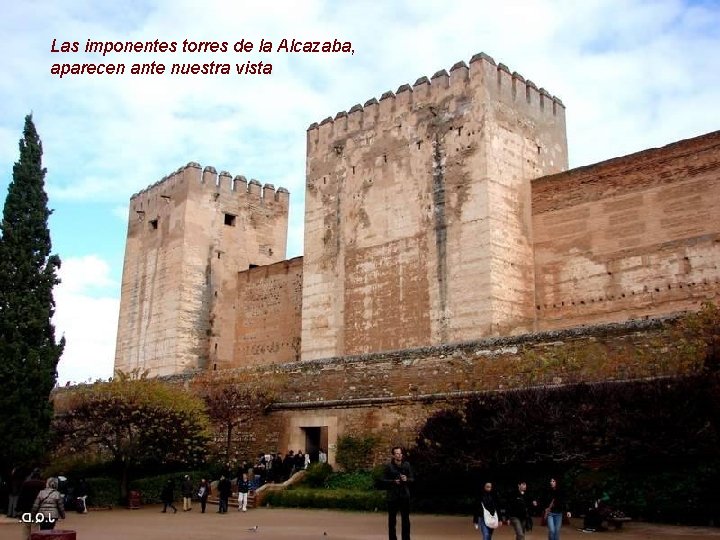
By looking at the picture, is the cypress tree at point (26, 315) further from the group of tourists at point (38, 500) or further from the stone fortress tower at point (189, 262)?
the stone fortress tower at point (189, 262)

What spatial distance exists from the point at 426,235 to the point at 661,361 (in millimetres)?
9134

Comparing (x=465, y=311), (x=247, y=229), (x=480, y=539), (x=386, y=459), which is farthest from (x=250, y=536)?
(x=247, y=229)

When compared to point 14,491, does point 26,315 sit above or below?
above

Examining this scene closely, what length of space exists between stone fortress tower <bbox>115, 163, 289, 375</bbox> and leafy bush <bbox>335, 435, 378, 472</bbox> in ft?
41.0

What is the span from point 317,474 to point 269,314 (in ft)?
40.1

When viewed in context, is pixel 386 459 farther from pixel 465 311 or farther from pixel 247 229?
pixel 247 229

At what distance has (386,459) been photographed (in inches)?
593

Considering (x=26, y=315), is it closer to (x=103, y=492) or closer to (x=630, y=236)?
(x=103, y=492)

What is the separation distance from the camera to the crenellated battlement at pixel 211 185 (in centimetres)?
2873

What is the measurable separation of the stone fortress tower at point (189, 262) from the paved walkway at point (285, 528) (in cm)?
1346

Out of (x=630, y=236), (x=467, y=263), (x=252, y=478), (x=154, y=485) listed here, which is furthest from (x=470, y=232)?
(x=154, y=485)

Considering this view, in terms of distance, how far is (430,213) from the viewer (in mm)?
20375

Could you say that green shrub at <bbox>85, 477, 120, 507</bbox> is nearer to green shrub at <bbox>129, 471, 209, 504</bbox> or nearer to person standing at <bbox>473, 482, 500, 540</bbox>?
green shrub at <bbox>129, 471, 209, 504</bbox>

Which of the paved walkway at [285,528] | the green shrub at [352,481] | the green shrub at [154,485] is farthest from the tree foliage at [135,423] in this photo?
the green shrub at [352,481]
